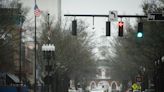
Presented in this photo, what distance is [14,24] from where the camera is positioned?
54.9 metres

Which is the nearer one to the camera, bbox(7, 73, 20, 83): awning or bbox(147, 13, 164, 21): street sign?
bbox(147, 13, 164, 21): street sign

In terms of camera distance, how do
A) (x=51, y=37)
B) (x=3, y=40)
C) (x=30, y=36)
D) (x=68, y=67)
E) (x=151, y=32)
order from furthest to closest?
(x=68, y=67)
(x=51, y=37)
(x=30, y=36)
(x=151, y=32)
(x=3, y=40)

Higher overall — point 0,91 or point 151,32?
point 151,32

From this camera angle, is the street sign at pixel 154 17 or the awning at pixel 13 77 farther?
the awning at pixel 13 77

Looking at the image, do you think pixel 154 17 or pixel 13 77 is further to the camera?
pixel 13 77

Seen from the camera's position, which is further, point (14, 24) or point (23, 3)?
point (23, 3)

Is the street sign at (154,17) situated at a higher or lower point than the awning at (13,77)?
higher

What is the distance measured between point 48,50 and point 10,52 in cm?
392

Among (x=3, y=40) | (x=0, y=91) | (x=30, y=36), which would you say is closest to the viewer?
(x=0, y=91)

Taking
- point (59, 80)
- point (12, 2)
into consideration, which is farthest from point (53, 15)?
point (12, 2)

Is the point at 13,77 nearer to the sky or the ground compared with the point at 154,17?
nearer to the ground

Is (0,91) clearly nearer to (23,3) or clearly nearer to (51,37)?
(23,3)

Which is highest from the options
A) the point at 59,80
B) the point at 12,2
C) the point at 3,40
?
the point at 12,2

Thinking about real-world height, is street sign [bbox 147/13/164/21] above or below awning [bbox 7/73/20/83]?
above
